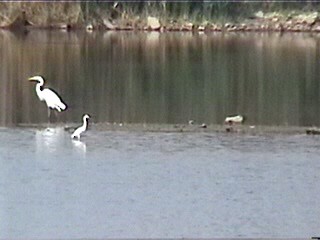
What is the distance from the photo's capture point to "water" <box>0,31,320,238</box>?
8.96 metres

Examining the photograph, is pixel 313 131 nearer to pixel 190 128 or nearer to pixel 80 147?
pixel 190 128

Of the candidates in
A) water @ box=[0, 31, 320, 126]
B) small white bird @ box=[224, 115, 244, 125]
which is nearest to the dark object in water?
Answer: water @ box=[0, 31, 320, 126]

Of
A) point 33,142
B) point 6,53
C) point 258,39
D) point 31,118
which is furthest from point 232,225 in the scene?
point 258,39

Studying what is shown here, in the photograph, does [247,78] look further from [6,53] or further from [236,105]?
[6,53]

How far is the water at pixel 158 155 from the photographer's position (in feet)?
29.4

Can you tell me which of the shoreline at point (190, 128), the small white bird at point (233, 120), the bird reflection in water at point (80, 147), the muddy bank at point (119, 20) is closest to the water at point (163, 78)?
the small white bird at point (233, 120)

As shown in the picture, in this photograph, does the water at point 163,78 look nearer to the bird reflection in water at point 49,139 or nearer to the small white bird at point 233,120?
the small white bird at point 233,120

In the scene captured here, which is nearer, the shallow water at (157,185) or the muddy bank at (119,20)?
the shallow water at (157,185)

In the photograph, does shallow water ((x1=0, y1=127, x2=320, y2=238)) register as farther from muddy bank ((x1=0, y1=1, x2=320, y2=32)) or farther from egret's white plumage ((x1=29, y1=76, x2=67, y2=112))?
muddy bank ((x1=0, y1=1, x2=320, y2=32))

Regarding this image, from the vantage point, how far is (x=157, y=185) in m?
10.2

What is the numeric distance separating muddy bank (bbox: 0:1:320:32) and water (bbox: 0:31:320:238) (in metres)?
10.4

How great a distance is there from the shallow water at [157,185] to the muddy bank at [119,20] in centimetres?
1987

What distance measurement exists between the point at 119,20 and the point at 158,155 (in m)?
22.4

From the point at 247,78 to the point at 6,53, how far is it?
6.28 m
